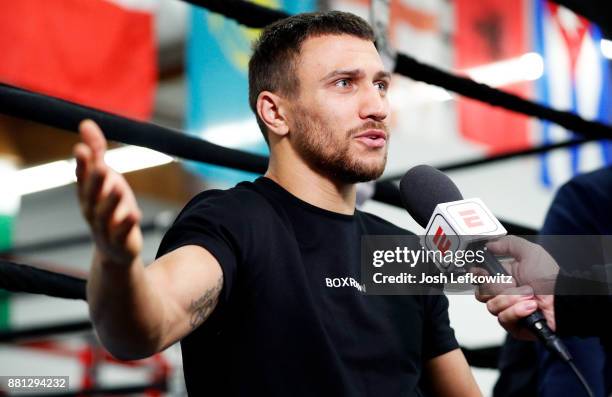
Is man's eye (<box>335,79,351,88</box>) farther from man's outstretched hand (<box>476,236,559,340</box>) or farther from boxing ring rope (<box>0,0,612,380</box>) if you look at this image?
man's outstretched hand (<box>476,236,559,340</box>)

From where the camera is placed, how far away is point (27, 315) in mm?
9359

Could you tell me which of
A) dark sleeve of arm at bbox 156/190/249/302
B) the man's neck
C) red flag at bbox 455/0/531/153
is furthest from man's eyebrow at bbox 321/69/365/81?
red flag at bbox 455/0/531/153

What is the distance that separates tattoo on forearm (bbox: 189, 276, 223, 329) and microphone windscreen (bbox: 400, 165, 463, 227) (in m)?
0.34

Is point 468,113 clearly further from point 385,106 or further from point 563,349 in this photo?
point 563,349

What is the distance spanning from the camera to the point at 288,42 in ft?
4.91

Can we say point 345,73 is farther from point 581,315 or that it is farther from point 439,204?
point 581,315

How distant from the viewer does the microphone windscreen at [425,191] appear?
1246mm

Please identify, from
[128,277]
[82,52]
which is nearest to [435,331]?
[128,277]

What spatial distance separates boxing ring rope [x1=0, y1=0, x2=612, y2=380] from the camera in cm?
127

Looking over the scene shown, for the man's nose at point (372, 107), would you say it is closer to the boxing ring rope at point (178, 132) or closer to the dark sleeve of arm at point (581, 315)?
the boxing ring rope at point (178, 132)

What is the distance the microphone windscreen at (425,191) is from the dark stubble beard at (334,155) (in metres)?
0.07

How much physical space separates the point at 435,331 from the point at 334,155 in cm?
36

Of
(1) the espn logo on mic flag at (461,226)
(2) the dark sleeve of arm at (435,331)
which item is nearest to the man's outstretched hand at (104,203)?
(1) the espn logo on mic flag at (461,226)

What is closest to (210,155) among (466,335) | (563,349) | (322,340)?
(322,340)
